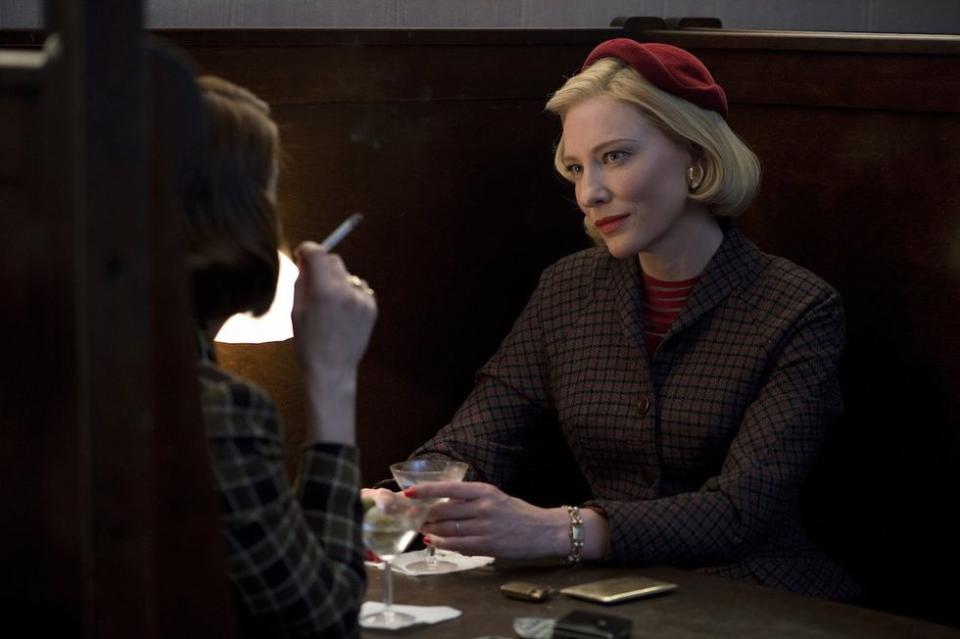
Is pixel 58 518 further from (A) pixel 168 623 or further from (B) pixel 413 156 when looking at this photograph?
(B) pixel 413 156

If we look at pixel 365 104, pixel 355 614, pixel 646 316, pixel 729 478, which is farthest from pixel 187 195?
pixel 365 104

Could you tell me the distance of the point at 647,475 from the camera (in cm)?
265

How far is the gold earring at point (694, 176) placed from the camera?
2717mm

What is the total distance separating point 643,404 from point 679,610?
75 cm

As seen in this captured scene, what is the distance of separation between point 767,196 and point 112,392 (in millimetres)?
2202

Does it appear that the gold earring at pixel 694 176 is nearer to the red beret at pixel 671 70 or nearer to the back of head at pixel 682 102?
the back of head at pixel 682 102

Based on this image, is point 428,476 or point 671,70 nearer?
point 428,476

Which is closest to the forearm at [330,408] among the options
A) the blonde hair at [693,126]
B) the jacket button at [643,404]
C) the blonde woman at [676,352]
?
the blonde woman at [676,352]

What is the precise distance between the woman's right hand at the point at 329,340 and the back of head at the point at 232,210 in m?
0.06

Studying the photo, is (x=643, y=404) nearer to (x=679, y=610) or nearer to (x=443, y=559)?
(x=443, y=559)

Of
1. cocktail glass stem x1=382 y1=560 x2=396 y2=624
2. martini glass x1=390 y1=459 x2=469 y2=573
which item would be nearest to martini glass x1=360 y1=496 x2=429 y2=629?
cocktail glass stem x1=382 y1=560 x2=396 y2=624

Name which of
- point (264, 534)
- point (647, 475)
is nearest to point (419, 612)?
point (264, 534)

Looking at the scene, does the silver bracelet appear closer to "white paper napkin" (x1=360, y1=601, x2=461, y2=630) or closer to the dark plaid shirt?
"white paper napkin" (x1=360, y1=601, x2=461, y2=630)

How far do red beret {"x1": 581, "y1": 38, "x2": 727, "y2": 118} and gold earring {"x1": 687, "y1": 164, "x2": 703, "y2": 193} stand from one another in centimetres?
11
